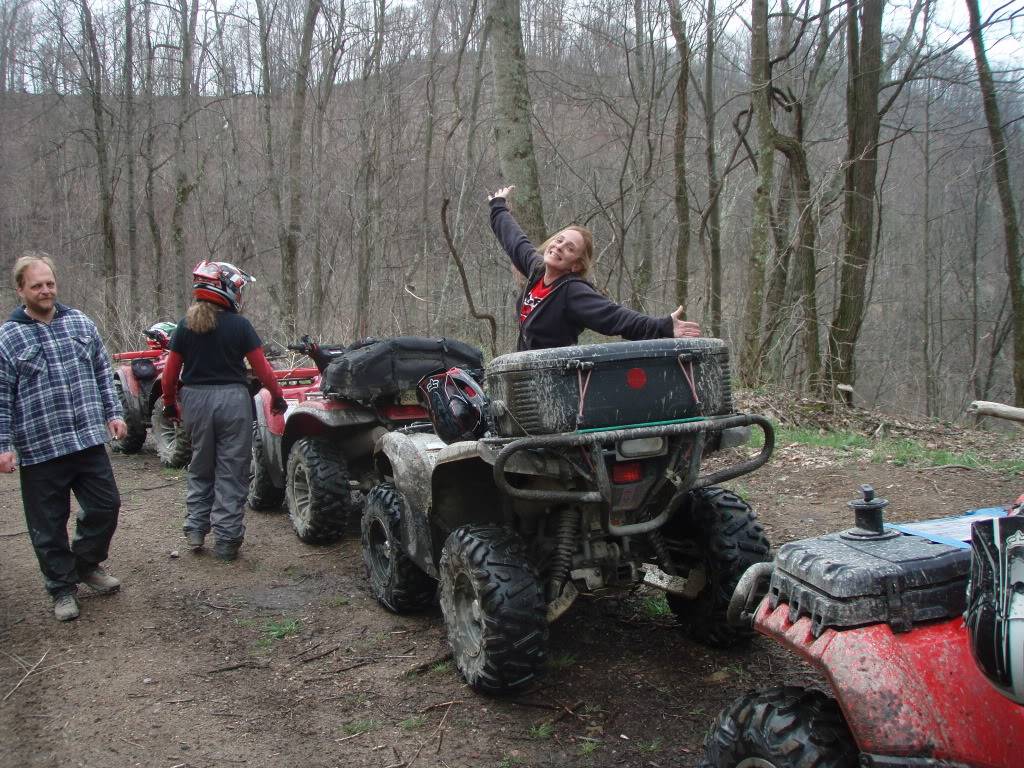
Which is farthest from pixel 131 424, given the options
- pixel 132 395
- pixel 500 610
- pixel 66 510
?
pixel 500 610

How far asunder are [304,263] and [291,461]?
17.7 metres

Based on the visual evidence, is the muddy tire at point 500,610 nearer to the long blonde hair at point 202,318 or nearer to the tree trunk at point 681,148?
the long blonde hair at point 202,318

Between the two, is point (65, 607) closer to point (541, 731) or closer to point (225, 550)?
point (225, 550)

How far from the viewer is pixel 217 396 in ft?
17.9

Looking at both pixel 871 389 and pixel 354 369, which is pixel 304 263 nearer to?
pixel 871 389

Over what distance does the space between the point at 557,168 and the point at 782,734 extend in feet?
50.2

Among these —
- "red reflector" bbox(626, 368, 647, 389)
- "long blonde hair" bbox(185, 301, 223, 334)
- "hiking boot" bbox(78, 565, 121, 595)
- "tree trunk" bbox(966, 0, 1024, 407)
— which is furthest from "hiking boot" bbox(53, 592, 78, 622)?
"tree trunk" bbox(966, 0, 1024, 407)

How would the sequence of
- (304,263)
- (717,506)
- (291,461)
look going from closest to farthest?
(717,506)
(291,461)
(304,263)

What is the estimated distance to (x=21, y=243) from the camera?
27422 mm

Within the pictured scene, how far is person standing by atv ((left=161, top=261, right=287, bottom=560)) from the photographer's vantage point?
17.7 ft

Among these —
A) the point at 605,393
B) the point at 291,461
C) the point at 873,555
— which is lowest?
the point at 291,461

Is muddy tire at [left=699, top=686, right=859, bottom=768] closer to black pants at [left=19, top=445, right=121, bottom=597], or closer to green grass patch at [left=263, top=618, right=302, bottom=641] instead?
green grass patch at [left=263, top=618, right=302, bottom=641]

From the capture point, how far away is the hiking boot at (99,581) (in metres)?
4.90

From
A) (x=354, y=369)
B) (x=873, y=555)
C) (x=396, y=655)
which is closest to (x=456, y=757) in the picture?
(x=396, y=655)
